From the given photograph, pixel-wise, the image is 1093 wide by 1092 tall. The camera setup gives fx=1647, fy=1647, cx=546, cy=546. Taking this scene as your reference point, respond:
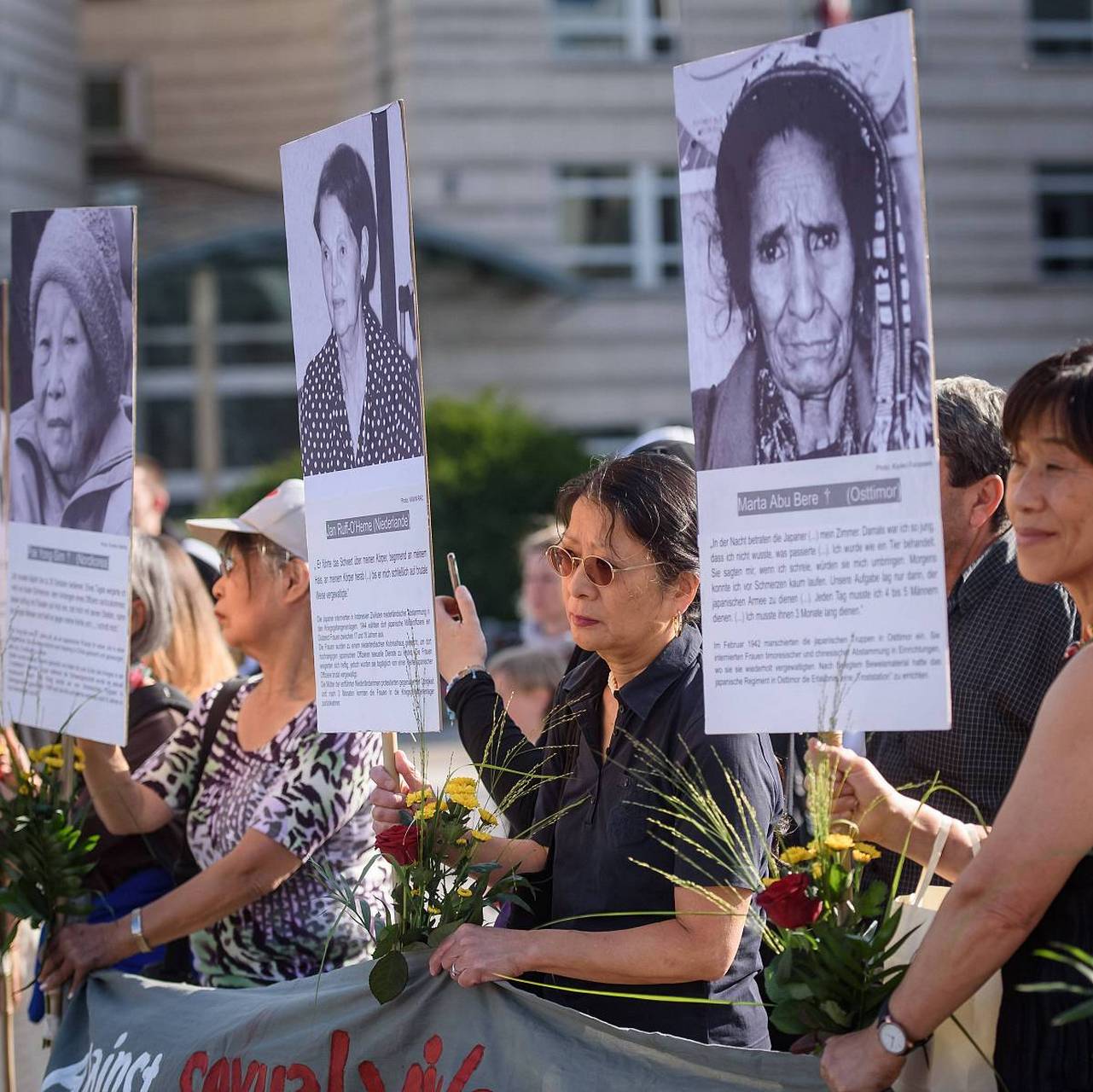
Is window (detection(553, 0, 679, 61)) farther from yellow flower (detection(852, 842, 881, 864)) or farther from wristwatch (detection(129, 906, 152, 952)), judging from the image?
yellow flower (detection(852, 842, 881, 864))

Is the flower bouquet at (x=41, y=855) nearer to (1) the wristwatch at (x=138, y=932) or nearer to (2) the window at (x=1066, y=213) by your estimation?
(1) the wristwatch at (x=138, y=932)

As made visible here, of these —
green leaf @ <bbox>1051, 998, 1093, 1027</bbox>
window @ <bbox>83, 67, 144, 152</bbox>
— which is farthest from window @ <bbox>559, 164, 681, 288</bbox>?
green leaf @ <bbox>1051, 998, 1093, 1027</bbox>

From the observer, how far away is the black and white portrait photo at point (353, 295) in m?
3.23

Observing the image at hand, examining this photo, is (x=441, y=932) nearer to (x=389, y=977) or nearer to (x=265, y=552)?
(x=389, y=977)

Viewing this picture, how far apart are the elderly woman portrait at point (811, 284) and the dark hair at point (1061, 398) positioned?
0.56 feet

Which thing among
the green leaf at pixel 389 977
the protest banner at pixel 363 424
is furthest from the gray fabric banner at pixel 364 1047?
the protest banner at pixel 363 424

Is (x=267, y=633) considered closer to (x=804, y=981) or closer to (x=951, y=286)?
(x=804, y=981)

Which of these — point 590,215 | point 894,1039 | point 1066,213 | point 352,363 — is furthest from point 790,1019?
point 1066,213

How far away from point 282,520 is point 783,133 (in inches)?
79.2

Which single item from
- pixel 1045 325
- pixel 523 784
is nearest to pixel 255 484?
pixel 1045 325

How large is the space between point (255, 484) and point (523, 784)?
14.9 metres

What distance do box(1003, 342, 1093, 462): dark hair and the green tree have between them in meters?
15.7

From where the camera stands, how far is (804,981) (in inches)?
96.6

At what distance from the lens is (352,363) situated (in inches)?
134
